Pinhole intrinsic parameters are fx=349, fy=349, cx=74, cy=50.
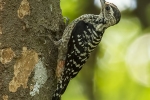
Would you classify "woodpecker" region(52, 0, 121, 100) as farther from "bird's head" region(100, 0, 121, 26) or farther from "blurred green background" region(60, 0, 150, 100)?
"blurred green background" region(60, 0, 150, 100)

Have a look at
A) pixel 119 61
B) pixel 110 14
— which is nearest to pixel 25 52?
pixel 110 14

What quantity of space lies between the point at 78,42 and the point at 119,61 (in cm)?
208

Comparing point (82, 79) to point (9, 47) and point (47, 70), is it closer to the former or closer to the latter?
point (47, 70)

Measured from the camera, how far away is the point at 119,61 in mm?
5492

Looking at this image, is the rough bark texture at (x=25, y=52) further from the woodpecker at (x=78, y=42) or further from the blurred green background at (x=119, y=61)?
the blurred green background at (x=119, y=61)

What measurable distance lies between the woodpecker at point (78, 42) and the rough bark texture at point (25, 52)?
176 mm

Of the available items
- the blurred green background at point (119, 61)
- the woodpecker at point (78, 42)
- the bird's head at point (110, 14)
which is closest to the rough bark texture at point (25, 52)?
Result: the woodpecker at point (78, 42)

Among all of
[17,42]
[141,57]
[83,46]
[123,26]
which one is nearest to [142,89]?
[141,57]

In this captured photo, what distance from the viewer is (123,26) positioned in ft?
17.7

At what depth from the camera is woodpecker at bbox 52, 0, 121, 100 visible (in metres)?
3.37

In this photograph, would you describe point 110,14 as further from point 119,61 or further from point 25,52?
point 119,61

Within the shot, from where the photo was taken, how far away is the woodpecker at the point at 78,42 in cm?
337

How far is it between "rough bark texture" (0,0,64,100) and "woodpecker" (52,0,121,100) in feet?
0.58

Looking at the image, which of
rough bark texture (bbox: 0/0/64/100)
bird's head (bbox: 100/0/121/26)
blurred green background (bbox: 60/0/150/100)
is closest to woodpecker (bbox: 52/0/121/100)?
bird's head (bbox: 100/0/121/26)
